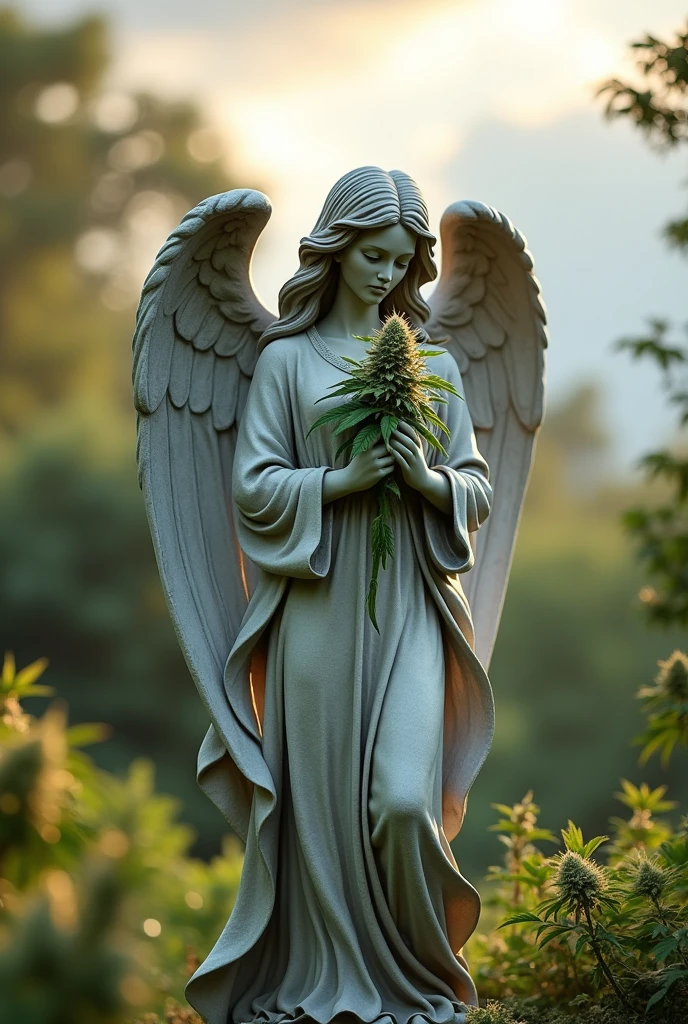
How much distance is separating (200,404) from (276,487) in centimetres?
53

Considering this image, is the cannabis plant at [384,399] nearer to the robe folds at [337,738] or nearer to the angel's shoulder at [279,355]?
the robe folds at [337,738]

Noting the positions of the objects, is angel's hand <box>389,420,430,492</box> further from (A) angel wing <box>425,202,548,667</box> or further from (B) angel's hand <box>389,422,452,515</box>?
(A) angel wing <box>425,202,548,667</box>

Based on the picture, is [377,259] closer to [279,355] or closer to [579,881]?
[279,355]

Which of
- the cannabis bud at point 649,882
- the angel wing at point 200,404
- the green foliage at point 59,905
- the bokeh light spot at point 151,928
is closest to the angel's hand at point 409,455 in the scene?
the angel wing at point 200,404

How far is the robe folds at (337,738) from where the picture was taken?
13.3 ft

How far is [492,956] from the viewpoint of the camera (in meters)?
5.20

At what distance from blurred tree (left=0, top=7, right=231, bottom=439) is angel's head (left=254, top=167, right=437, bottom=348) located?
12.6 m

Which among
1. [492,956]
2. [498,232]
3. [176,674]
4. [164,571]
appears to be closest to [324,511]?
[164,571]

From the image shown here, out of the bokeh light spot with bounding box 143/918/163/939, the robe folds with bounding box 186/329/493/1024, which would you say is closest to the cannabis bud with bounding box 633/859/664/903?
the robe folds with bounding box 186/329/493/1024

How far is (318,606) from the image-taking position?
4.23 metres

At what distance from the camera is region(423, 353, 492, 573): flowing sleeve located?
4.27 metres

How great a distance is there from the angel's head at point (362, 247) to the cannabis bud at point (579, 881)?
1.82m

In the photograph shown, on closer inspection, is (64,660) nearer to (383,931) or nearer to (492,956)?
(492,956)

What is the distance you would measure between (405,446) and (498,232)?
1102 millimetres
